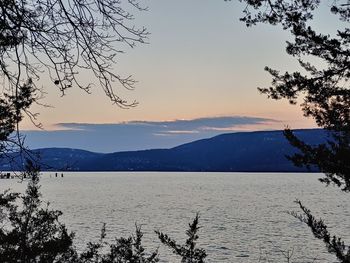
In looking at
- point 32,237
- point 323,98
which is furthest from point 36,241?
point 323,98

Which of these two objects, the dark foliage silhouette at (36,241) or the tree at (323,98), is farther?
the dark foliage silhouette at (36,241)

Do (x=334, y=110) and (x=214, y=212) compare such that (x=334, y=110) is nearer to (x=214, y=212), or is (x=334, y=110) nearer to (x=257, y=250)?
(x=257, y=250)

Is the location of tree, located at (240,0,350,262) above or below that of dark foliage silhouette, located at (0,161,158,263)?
above

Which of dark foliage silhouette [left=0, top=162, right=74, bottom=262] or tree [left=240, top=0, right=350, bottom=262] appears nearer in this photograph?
tree [left=240, top=0, right=350, bottom=262]

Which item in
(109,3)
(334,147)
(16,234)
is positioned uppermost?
(109,3)

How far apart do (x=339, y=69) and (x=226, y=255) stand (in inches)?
1490

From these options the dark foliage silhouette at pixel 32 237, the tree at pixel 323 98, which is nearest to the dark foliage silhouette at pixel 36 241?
the dark foliage silhouette at pixel 32 237

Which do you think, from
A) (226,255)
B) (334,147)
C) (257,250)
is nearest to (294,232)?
(257,250)

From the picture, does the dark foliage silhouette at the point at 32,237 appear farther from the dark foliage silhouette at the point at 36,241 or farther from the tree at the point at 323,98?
the tree at the point at 323,98

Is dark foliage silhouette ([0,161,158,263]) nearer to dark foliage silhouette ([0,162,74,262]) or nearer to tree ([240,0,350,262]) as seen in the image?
dark foliage silhouette ([0,162,74,262])

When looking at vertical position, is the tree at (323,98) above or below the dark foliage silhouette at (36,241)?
above

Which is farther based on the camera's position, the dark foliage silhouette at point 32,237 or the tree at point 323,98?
the dark foliage silhouette at point 32,237

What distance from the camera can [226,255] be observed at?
151 ft

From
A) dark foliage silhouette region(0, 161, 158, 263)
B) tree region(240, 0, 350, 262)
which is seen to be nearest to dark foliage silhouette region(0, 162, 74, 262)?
dark foliage silhouette region(0, 161, 158, 263)
